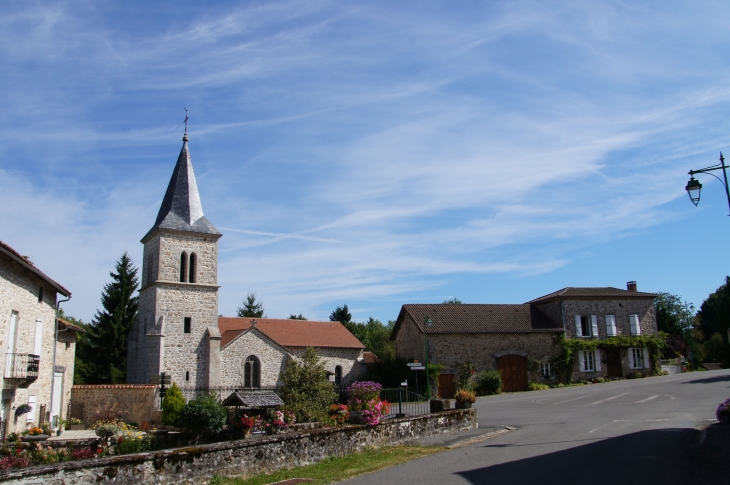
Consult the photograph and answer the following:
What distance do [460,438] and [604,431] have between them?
11.3 feet

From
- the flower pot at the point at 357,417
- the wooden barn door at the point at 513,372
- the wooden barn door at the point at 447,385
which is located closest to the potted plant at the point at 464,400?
the flower pot at the point at 357,417

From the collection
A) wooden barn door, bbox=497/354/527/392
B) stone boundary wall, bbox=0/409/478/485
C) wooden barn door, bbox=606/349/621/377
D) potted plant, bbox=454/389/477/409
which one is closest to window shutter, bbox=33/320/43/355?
stone boundary wall, bbox=0/409/478/485

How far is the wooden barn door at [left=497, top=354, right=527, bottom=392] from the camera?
33.9 meters

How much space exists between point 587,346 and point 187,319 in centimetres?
2359

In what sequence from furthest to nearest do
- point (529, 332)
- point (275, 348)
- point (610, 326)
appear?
point (610, 326)
point (275, 348)
point (529, 332)

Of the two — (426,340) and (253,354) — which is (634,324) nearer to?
(426,340)

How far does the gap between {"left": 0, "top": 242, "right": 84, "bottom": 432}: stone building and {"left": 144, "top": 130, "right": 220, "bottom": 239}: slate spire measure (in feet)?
42.4

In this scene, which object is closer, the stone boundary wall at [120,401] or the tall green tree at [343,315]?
the stone boundary wall at [120,401]

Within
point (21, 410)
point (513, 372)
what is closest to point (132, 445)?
point (21, 410)

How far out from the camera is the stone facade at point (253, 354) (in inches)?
1307

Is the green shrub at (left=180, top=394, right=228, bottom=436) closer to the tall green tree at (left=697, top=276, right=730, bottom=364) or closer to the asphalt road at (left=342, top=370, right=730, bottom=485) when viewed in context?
the asphalt road at (left=342, top=370, right=730, bottom=485)

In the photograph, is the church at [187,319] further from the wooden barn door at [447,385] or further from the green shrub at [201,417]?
the green shrub at [201,417]

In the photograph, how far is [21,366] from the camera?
1638cm

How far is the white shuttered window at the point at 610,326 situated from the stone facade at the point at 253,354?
64.6ft
